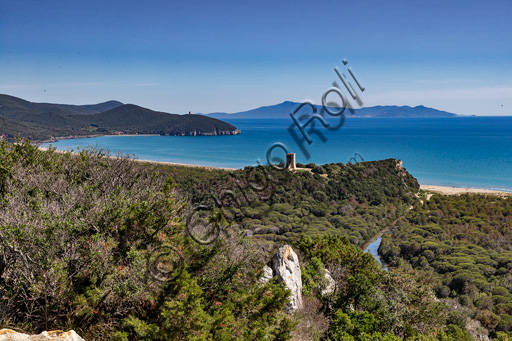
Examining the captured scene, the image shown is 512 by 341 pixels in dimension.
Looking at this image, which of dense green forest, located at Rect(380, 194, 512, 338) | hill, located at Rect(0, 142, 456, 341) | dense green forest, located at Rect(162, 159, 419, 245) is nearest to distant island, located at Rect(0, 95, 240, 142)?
dense green forest, located at Rect(162, 159, 419, 245)

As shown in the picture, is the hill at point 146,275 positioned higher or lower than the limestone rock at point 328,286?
higher

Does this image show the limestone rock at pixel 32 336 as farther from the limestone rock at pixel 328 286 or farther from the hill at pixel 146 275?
the limestone rock at pixel 328 286

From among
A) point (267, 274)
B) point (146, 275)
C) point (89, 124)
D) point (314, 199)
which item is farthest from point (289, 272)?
point (89, 124)

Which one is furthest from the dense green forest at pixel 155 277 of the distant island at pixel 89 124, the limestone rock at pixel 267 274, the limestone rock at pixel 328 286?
the distant island at pixel 89 124

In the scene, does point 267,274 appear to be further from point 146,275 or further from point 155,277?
point 146,275

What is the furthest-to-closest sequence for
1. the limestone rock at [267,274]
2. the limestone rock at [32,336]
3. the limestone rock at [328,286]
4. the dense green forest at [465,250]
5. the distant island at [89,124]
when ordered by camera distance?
1. the distant island at [89,124]
2. the dense green forest at [465,250]
3. the limestone rock at [328,286]
4. the limestone rock at [267,274]
5. the limestone rock at [32,336]

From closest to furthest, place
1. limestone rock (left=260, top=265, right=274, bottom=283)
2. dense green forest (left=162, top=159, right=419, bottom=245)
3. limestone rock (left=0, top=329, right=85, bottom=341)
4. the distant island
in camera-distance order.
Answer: limestone rock (left=0, top=329, right=85, bottom=341), limestone rock (left=260, top=265, right=274, bottom=283), dense green forest (left=162, top=159, right=419, bottom=245), the distant island

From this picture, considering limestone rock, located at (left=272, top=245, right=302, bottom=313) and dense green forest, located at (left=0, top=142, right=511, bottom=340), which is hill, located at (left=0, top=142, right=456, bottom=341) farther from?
limestone rock, located at (left=272, top=245, right=302, bottom=313)

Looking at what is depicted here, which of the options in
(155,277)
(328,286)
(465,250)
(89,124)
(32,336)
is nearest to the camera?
(32,336)
